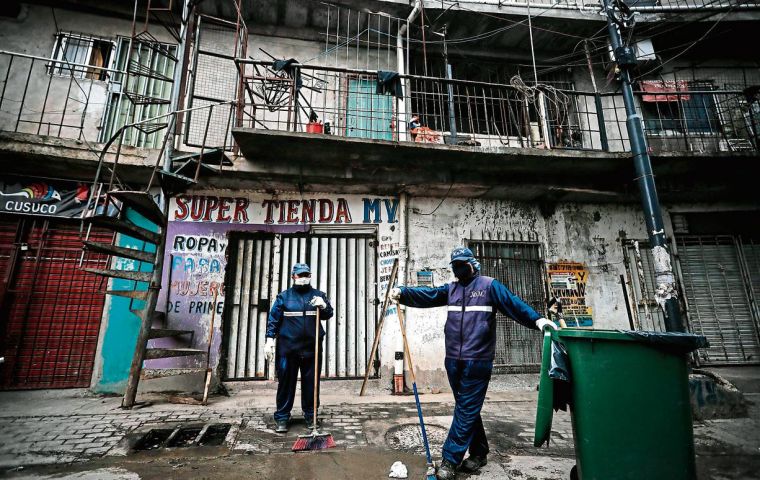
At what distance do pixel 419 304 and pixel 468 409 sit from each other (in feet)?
3.63

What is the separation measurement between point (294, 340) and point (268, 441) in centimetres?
113

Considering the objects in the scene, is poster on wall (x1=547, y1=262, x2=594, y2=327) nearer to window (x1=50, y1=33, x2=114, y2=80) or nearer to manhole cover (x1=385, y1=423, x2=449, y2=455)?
manhole cover (x1=385, y1=423, x2=449, y2=455)

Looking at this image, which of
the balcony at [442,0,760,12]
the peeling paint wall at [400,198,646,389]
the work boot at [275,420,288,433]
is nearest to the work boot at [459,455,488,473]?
the work boot at [275,420,288,433]

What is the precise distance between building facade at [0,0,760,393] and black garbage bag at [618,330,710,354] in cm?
451

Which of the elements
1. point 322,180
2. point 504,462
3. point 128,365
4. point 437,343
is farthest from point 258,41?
point 504,462

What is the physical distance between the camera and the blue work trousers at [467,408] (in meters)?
3.05

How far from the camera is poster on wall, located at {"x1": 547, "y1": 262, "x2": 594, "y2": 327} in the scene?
23.9 ft

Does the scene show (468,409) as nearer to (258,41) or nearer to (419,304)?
(419,304)

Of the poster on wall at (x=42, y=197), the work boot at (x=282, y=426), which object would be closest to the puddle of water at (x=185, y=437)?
the work boot at (x=282, y=426)

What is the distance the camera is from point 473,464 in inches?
126

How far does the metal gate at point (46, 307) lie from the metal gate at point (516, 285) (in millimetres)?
7538

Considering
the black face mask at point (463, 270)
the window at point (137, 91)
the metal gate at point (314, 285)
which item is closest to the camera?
the black face mask at point (463, 270)

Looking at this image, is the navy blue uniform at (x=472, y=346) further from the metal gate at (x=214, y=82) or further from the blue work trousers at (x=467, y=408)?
the metal gate at (x=214, y=82)

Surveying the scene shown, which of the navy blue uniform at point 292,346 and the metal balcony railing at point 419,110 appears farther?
the metal balcony railing at point 419,110
